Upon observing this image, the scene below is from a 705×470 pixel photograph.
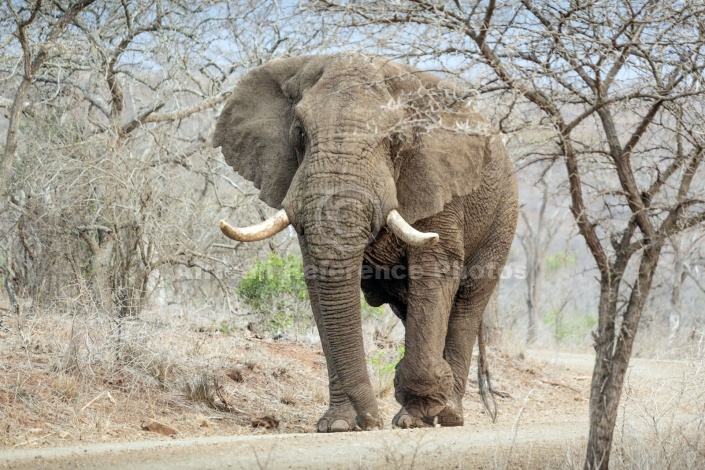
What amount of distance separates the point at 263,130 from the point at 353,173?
1.59 metres

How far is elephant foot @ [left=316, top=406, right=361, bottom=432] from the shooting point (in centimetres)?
789

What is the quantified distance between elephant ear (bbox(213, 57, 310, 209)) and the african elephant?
0.01 metres

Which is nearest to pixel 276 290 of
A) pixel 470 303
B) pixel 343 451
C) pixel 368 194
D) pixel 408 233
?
pixel 470 303

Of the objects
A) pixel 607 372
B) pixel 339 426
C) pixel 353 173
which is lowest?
pixel 339 426

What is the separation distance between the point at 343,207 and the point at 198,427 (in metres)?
2.22

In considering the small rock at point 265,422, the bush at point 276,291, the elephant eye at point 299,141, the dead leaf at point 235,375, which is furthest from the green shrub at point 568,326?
the elephant eye at point 299,141

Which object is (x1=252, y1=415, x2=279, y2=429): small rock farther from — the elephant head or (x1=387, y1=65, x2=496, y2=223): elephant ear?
(x1=387, y1=65, x2=496, y2=223): elephant ear

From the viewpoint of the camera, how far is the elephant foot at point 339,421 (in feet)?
25.9

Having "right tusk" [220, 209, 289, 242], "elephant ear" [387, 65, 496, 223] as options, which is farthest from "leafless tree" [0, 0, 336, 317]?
"right tusk" [220, 209, 289, 242]

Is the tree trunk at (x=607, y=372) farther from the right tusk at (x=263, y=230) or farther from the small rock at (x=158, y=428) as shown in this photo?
the small rock at (x=158, y=428)

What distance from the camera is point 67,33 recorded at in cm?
1262

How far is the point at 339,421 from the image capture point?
7.93 m

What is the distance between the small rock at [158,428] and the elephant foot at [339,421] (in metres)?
1.16

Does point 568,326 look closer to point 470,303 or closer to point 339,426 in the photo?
point 470,303
